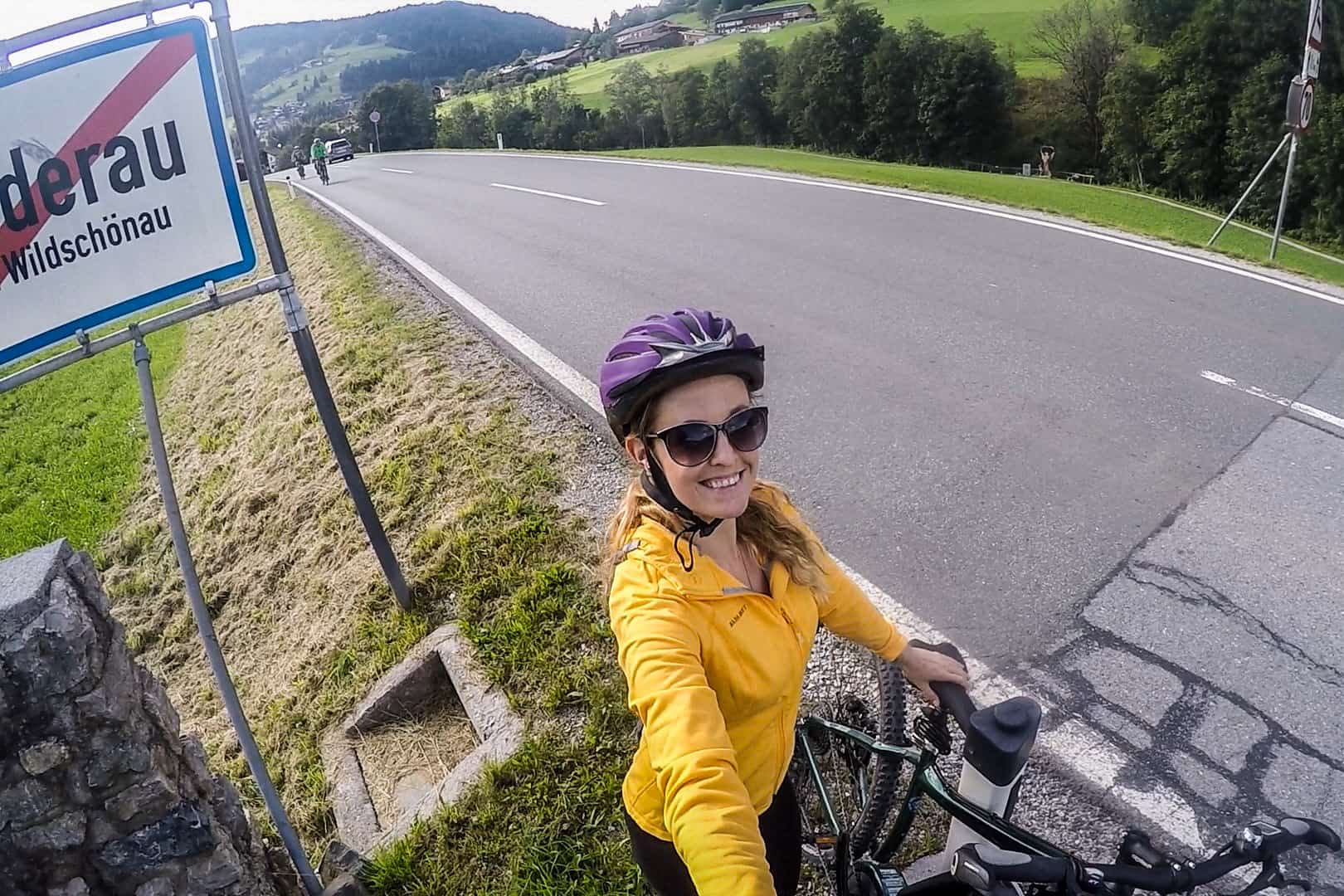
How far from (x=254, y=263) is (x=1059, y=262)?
7252mm

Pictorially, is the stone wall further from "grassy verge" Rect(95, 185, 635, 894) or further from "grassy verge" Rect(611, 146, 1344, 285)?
"grassy verge" Rect(611, 146, 1344, 285)

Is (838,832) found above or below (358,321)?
below

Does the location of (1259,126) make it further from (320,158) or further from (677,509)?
(677,509)

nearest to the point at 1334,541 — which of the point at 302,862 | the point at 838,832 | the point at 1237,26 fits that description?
the point at 838,832

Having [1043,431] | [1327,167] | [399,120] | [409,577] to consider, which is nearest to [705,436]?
[409,577]

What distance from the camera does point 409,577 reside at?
14.2 feet

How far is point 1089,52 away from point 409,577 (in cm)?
4753

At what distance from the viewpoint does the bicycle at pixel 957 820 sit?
1.33 meters

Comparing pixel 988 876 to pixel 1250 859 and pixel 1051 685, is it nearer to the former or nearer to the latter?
pixel 1250 859

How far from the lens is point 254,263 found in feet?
10.1

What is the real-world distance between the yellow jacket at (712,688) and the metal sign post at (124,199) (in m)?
1.55

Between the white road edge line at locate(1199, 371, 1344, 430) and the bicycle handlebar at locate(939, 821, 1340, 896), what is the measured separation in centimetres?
437

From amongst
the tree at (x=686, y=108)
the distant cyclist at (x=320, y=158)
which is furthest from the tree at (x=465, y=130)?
the distant cyclist at (x=320, y=158)

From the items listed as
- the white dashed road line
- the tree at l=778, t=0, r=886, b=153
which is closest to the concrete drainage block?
the white dashed road line
